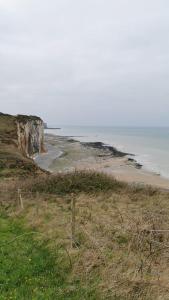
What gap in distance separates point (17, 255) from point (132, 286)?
3941 mm

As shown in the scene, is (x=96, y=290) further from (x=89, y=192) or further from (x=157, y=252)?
(x=89, y=192)

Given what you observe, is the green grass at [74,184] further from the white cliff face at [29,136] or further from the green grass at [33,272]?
the white cliff face at [29,136]

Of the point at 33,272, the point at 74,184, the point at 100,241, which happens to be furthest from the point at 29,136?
the point at 33,272

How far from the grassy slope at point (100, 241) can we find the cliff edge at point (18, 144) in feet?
33.4

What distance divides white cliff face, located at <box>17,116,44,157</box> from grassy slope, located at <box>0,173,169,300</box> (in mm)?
35862

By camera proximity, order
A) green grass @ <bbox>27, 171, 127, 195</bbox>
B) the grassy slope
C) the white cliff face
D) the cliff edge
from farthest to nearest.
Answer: the white cliff face < the cliff edge < green grass @ <bbox>27, 171, 127, 195</bbox> < the grassy slope

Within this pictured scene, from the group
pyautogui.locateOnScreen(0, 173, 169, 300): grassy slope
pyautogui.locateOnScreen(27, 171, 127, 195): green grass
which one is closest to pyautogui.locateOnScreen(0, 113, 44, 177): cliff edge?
pyautogui.locateOnScreen(27, 171, 127, 195): green grass

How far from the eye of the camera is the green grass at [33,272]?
809 cm

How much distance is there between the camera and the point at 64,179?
20.2m

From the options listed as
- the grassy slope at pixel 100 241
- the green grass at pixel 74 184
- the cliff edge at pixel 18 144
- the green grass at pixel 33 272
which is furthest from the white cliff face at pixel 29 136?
the green grass at pixel 33 272

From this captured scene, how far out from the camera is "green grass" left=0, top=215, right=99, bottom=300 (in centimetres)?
809

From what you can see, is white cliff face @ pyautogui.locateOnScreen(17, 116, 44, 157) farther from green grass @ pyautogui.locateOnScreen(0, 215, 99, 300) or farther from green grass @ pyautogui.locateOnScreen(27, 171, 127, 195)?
green grass @ pyautogui.locateOnScreen(0, 215, 99, 300)

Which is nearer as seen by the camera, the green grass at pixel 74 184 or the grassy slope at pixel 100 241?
the grassy slope at pixel 100 241

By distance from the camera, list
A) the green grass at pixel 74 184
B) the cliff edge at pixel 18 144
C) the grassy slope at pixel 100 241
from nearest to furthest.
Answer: the grassy slope at pixel 100 241
the green grass at pixel 74 184
the cliff edge at pixel 18 144
